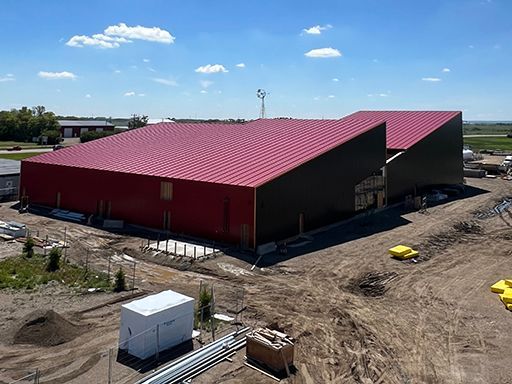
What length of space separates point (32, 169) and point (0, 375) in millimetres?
31710

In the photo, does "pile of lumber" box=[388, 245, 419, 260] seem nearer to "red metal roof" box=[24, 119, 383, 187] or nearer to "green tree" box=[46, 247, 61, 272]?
"red metal roof" box=[24, 119, 383, 187]

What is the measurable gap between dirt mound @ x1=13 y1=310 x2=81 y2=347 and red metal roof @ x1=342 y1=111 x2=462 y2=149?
122 ft

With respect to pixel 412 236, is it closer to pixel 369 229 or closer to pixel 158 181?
pixel 369 229

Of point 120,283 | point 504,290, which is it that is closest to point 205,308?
point 120,283

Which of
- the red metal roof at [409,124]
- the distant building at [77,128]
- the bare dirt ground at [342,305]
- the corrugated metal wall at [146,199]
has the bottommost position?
the bare dirt ground at [342,305]

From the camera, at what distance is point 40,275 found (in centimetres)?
2423

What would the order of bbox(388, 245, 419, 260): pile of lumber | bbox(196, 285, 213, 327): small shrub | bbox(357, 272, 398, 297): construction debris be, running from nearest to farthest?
bbox(196, 285, 213, 327): small shrub
bbox(357, 272, 398, 297): construction debris
bbox(388, 245, 419, 260): pile of lumber

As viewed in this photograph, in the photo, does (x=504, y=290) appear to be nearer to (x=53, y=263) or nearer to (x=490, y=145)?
(x=53, y=263)

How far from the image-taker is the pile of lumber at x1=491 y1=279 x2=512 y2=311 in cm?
2148

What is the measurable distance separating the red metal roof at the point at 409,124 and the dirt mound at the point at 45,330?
37033 millimetres

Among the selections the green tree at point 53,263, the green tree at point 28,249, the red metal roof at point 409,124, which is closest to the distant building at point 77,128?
the red metal roof at point 409,124

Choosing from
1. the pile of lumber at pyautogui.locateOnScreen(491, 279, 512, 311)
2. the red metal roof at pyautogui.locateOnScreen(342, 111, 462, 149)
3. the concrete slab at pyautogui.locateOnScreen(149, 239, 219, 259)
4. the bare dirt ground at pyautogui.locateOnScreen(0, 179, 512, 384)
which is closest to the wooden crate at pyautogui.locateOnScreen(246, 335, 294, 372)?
the bare dirt ground at pyautogui.locateOnScreen(0, 179, 512, 384)

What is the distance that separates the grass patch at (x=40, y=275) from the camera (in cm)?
2297

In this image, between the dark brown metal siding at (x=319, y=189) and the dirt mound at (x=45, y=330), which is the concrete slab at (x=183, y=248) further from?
the dirt mound at (x=45, y=330)
